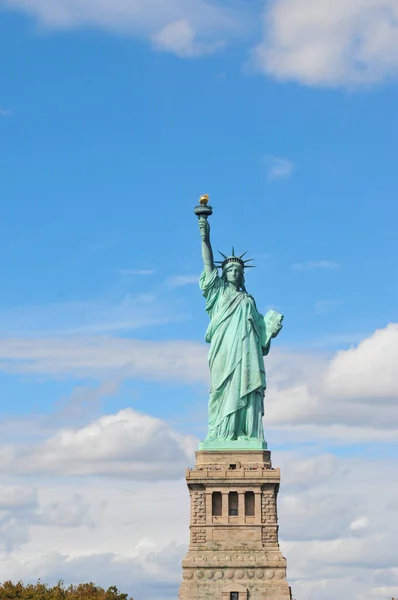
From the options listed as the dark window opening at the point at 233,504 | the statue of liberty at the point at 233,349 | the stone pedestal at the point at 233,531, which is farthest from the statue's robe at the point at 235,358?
the dark window opening at the point at 233,504

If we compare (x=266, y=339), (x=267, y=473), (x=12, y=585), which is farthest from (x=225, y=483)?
(x=12, y=585)

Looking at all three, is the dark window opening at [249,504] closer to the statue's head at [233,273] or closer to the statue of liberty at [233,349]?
the statue of liberty at [233,349]

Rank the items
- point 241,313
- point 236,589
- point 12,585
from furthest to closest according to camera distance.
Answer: point 12,585
point 241,313
point 236,589

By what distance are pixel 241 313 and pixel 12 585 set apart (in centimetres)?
2170

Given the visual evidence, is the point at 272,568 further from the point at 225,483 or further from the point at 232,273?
the point at 232,273

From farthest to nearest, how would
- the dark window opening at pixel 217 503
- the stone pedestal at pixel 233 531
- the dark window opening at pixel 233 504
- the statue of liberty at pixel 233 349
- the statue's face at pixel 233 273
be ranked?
the statue's face at pixel 233 273, the statue of liberty at pixel 233 349, the dark window opening at pixel 217 503, the dark window opening at pixel 233 504, the stone pedestal at pixel 233 531

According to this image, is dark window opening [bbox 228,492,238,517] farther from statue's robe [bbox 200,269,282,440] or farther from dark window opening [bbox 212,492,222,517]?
statue's robe [bbox 200,269,282,440]

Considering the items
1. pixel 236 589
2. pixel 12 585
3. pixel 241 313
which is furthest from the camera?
pixel 12 585

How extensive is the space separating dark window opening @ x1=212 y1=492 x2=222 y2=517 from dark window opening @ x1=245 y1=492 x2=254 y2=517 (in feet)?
4.36

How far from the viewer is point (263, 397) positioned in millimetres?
90750

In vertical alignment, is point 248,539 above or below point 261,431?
below

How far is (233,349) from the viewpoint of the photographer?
297 feet

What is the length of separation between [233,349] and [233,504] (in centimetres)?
832

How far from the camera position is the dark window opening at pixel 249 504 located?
87.6 m
